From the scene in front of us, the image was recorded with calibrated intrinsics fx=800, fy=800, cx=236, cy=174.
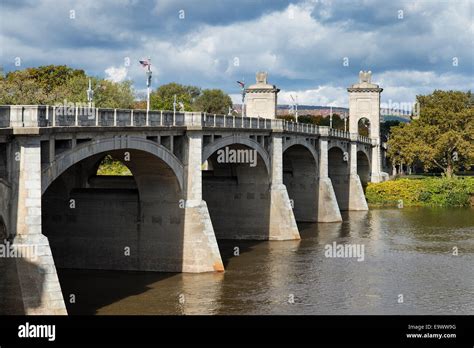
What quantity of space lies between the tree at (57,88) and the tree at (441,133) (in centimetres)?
3702

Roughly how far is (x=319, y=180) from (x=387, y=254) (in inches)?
874

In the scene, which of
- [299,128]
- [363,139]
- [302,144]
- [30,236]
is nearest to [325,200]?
[302,144]

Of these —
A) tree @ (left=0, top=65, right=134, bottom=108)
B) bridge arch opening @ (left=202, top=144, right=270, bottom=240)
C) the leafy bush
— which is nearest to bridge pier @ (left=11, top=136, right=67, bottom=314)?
bridge arch opening @ (left=202, top=144, right=270, bottom=240)

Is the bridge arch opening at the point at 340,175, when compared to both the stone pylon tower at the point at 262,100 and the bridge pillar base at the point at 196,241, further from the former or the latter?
the bridge pillar base at the point at 196,241

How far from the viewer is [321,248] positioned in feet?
191

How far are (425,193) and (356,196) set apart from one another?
35.7 feet

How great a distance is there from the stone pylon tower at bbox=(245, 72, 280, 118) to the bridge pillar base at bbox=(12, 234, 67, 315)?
217 feet

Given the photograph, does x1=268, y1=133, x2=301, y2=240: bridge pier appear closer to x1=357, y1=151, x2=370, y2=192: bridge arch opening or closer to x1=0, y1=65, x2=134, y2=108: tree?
x1=0, y1=65, x2=134, y2=108: tree

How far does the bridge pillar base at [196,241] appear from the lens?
150ft

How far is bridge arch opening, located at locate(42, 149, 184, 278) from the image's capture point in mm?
45875

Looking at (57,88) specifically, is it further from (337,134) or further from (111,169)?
(337,134)
